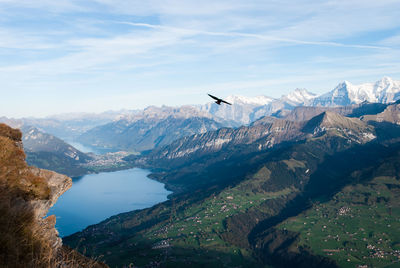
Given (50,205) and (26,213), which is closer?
(26,213)

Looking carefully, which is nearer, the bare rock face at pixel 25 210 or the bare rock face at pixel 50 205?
the bare rock face at pixel 25 210

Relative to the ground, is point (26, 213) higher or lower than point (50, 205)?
higher

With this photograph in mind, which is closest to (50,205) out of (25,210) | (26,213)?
(25,210)

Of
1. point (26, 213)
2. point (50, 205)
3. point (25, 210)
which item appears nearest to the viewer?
point (26, 213)

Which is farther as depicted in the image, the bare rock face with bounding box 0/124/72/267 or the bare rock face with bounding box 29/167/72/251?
the bare rock face with bounding box 29/167/72/251

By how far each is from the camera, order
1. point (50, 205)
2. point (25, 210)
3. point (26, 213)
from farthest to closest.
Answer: point (50, 205) → point (25, 210) → point (26, 213)

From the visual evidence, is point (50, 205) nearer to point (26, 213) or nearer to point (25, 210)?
point (25, 210)

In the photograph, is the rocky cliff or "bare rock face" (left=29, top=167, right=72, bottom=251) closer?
the rocky cliff

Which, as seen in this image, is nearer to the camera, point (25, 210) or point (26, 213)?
point (26, 213)

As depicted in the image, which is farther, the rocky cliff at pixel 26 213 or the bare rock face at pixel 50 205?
the bare rock face at pixel 50 205

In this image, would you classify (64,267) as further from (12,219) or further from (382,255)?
(382,255)

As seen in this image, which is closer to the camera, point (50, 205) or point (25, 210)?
point (25, 210)
